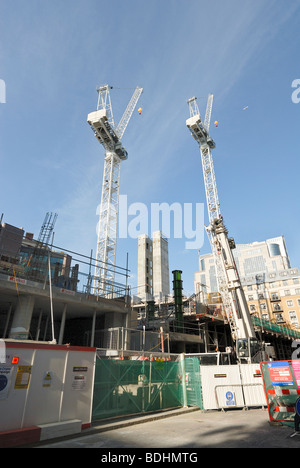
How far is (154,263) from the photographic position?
271 ft

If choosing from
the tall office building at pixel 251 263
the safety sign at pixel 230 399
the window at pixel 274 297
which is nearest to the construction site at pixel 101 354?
the safety sign at pixel 230 399

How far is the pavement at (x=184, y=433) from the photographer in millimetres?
6520

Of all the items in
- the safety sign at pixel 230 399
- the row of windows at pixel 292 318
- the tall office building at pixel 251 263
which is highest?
the tall office building at pixel 251 263

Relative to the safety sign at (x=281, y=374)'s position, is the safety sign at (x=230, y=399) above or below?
below

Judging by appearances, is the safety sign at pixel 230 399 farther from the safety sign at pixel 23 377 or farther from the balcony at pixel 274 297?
the balcony at pixel 274 297

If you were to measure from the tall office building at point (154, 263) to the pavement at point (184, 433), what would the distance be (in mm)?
66791

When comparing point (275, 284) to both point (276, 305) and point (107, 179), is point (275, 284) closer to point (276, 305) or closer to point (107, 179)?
point (276, 305)

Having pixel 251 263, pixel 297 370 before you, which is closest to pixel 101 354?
pixel 297 370

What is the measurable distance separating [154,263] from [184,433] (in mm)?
75205

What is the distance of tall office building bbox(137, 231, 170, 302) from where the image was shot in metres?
78.7

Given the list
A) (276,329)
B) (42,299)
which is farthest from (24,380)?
(276,329)

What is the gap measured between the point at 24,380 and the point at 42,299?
9.61m

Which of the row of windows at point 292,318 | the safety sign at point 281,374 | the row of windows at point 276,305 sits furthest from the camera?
the row of windows at point 276,305

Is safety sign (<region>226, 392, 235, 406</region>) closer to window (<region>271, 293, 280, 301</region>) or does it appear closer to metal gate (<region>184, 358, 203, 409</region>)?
metal gate (<region>184, 358, 203, 409</region>)
